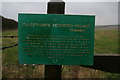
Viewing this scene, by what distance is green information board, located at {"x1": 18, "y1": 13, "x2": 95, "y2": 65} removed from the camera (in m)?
2.33

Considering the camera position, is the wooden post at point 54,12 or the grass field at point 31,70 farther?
the grass field at point 31,70

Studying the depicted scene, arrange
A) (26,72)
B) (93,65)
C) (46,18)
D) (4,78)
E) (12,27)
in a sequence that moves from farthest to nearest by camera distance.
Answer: (12,27) → (26,72) → (4,78) → (93,65) → (46,18)

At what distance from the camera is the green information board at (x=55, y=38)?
7.66 ft

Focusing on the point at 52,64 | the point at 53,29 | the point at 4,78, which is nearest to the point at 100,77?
the point at 52,64

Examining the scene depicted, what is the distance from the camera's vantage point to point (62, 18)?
2328 mm

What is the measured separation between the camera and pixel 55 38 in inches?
92.4

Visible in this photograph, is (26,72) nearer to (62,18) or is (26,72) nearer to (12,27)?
(12,27)

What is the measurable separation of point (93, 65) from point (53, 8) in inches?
42.3

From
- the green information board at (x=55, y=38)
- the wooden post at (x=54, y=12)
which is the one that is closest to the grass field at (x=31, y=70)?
the wooden post at (x=54, y=12)

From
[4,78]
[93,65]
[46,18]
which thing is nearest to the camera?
[46,18]

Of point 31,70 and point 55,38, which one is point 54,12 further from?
point 31,70

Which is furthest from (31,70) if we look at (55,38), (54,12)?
(54,12)

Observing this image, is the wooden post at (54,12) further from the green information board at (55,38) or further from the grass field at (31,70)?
the grass field at (31,70)

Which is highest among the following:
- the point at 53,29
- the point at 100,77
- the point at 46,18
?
the point at 46,18
